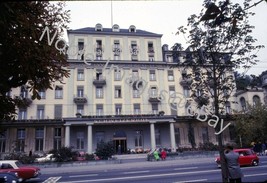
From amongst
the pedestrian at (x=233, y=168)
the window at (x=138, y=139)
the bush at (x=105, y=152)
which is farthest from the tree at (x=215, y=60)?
the window at (x=138, y=139)

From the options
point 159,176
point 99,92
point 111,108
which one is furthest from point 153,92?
point 159,176

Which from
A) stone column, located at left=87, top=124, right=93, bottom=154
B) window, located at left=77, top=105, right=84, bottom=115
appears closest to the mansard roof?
window, located at left=77, top=105, right=84, bottom=115

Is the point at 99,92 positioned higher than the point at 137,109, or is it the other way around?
the point at 99,92

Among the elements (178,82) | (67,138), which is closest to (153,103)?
(178,82)

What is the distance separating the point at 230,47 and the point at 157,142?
33853mm

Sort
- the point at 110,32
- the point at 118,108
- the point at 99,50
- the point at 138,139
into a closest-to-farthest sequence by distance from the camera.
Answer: the point at 138,139 → the point at 118,108 → the point at 99,50 → the point at 110,32

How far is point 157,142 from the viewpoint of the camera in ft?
133

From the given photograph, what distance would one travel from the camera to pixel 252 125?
112 ft

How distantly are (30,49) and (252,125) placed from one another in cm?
3583

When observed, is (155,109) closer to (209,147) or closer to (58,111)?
(209,147)

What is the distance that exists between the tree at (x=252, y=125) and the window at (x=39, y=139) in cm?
2956

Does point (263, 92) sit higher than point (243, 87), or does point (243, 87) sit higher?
point (263, 92)

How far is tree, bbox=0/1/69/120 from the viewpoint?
4070mm

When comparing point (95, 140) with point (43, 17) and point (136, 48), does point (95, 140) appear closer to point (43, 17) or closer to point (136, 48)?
point (136, 48)
